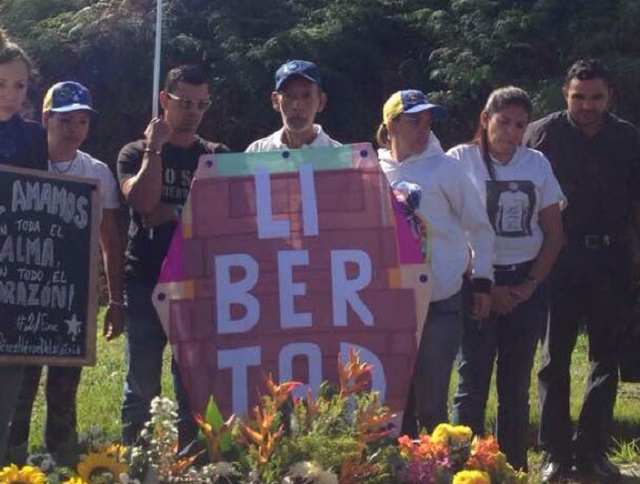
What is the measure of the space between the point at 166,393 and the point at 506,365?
116 inches

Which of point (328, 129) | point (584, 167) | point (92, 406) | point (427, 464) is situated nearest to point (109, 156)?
point (328, 129)

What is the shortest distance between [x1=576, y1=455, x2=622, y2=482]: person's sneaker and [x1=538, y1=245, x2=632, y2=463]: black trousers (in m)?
0.03

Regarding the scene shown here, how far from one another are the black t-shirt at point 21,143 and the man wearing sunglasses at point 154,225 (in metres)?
0.42

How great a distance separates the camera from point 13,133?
483 centimetres

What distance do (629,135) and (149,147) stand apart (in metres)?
2.50

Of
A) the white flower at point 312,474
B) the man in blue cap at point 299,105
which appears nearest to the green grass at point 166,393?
the man in blue cap at point 299,105

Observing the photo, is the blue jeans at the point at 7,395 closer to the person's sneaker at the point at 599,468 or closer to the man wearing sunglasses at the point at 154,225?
the man wearing sunglasses at the point at 154,225

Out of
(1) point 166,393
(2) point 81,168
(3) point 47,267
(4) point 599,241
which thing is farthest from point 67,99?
(1) point 166,393

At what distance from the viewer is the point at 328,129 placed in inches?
520

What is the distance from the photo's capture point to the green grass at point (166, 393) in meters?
6.91

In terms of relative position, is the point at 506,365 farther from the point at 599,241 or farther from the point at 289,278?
the point at 289,278

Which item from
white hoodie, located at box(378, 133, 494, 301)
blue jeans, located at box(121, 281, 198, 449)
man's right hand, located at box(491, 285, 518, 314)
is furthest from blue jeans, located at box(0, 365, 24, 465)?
man's right hand, located at box(491, 285, 518, 314)

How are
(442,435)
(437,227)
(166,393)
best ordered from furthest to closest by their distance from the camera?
(166,393), (437,227), (442,435)

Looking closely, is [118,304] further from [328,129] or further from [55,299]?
[328,129]
